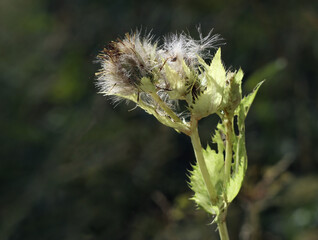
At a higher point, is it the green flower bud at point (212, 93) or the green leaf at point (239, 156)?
the green flower bud at point (212, 93)

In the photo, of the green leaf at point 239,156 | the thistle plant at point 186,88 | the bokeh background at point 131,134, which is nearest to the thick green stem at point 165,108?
the thistle plant at point 186,88

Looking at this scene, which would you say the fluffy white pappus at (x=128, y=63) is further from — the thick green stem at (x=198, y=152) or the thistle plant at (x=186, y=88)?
the thick green stem at (x=198, y=152)

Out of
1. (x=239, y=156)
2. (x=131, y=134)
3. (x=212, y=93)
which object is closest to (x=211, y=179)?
(x=239, y=156)

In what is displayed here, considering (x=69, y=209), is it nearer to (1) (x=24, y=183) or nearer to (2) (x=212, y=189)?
(1) (x=24, y=183)

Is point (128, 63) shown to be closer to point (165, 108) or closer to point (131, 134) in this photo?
point (165, 108)

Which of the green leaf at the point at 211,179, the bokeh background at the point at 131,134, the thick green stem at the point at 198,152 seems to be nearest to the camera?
the thick green stem at the point at 198,152

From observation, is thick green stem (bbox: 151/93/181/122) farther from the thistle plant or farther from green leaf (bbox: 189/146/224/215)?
green leaf (bbox: 189/146/224/215)

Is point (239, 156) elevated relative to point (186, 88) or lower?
lower

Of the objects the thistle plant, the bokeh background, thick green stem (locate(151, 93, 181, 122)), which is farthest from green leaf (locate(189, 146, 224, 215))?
the bokeh background

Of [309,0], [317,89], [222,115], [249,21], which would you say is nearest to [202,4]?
[249,21]
